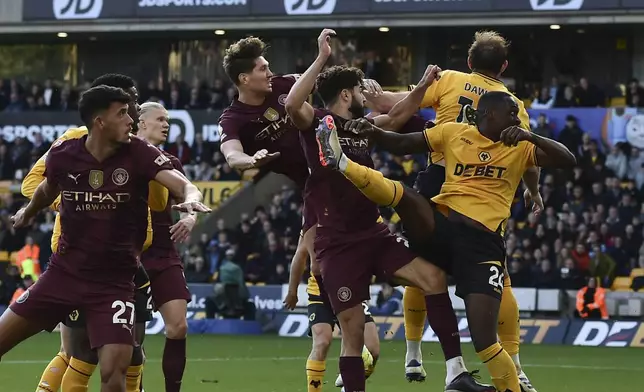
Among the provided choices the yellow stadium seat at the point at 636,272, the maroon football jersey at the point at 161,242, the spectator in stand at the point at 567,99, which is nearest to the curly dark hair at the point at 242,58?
the maroon football jersey at the point at 161,242

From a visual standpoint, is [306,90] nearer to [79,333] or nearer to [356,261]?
[356,261]

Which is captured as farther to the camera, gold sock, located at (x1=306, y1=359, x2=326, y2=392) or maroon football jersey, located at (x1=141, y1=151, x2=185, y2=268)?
gold sock, located at (x1=306, y1=359, x2=326, y2=392)

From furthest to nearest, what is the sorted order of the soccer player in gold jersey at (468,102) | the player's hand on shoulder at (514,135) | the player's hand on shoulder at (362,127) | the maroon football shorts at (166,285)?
the maroon football shorts at (166,285), the soccer player in gold jersey at (468,102), the player's hand on shoulder at (362,127), the player's hand on shoulder at (514,135)

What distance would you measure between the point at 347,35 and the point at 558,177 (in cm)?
791

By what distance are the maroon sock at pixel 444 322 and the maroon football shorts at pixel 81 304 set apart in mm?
2430

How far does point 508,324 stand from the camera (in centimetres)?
1095

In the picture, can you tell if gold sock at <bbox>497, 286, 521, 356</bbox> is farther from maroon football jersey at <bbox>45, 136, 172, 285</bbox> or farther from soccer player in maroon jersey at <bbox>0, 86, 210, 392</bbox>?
maroon football jersey at <bbox>45, 136, 172, 285</bbox>

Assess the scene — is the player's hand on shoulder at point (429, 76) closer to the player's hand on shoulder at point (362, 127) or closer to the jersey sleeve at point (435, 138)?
the jersey sleeve at point (435, 138)

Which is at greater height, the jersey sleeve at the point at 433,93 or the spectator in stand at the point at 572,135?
the jersey sleeve at the point at 433,93

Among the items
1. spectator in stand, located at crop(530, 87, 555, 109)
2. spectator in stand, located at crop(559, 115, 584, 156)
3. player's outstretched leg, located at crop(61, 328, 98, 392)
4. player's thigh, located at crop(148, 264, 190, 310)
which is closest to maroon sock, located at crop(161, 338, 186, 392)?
Result: player's thigh, located at crop(148, 264, 190, 310)

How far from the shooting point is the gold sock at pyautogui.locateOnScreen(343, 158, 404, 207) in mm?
9773

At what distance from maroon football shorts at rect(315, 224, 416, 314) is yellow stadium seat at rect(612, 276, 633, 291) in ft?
48.5

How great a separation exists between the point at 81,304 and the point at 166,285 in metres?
1.93

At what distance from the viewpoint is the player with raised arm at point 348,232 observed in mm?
10195
